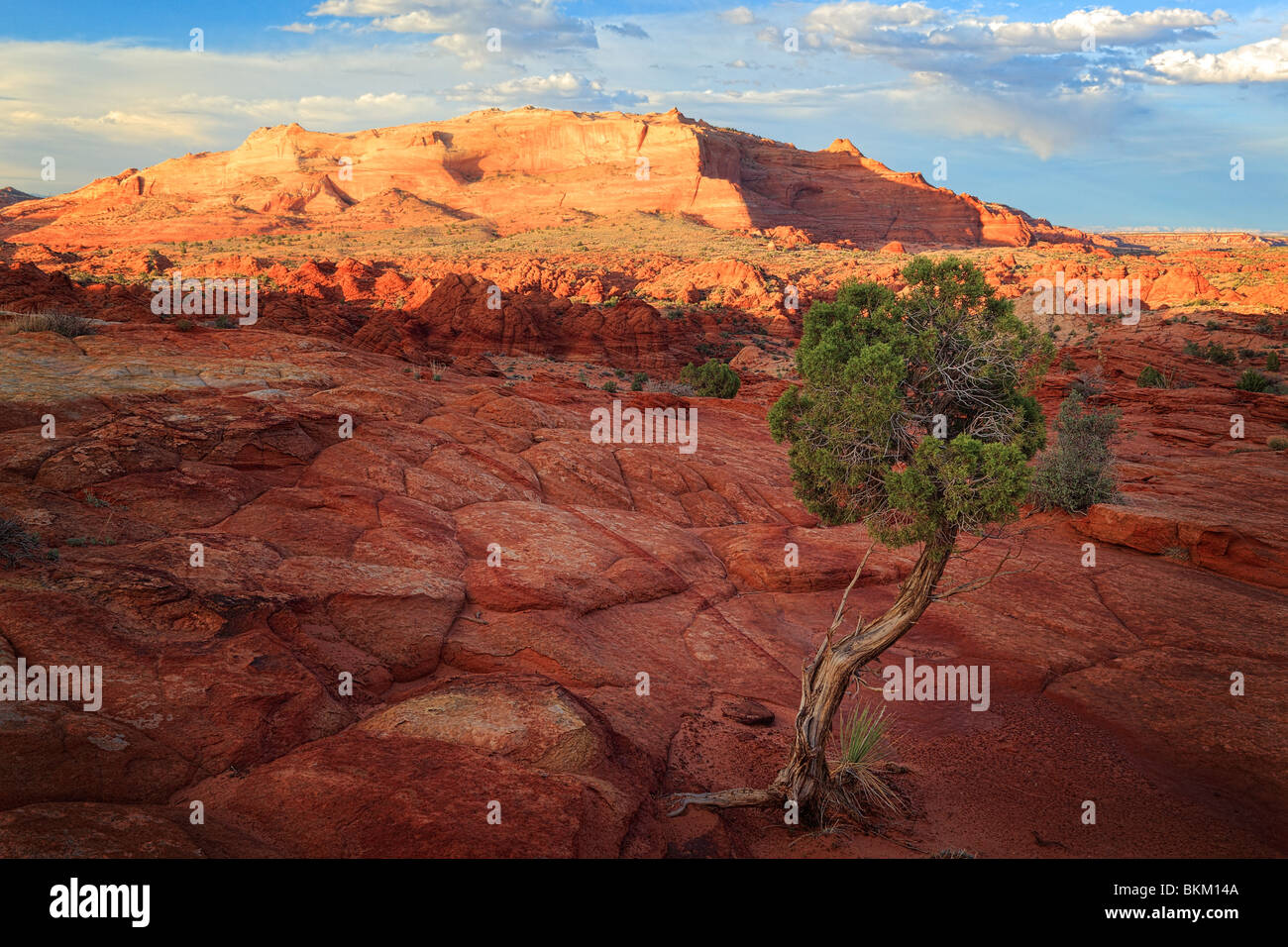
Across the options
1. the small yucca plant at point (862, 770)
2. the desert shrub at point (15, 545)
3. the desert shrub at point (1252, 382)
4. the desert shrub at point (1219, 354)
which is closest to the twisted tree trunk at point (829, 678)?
the small yucca plant at point (862, 770)

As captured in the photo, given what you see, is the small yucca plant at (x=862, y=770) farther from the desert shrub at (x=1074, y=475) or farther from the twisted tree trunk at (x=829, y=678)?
the desert shrub at (x=1074, y=475)

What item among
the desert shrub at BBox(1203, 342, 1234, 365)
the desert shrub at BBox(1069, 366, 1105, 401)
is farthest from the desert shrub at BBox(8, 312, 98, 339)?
the desert shrub at BBox(1203, 342, 1234, 365)

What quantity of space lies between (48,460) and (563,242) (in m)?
83.1

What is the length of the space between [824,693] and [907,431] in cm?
261

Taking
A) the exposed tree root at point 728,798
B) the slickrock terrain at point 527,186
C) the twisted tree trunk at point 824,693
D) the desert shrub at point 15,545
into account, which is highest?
the slickrock terrain at point 527,186

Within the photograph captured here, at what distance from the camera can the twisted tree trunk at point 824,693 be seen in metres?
6.78

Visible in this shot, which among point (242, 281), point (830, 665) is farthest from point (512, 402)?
point (242, 281)

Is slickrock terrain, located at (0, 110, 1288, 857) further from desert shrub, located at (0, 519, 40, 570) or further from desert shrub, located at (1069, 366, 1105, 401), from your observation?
desert shrub, located at (1069, 366, 1105, 401)

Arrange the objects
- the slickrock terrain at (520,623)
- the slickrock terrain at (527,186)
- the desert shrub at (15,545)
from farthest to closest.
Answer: the slickrock terrain at (527,186) < the desert shrub at (15,545) < the slickrock terrain at (520,623)

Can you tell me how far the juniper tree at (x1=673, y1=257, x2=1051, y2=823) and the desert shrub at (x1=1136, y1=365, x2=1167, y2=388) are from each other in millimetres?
29766

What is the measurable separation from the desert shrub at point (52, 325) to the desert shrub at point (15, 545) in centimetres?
987

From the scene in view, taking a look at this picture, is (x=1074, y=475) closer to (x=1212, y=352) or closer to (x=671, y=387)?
(x=671, y=387)

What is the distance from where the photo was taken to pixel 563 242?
8800cm
